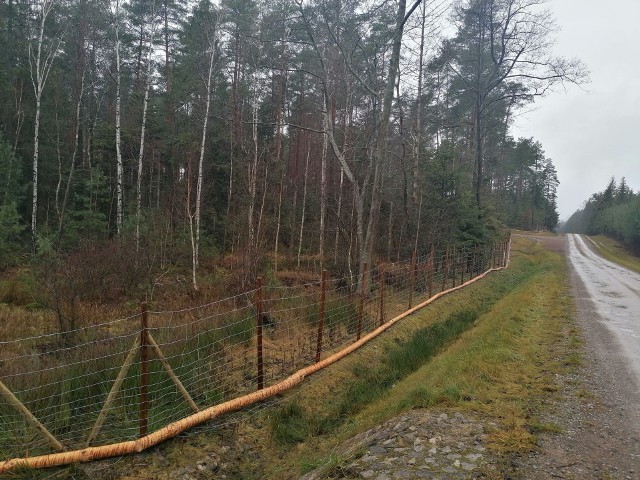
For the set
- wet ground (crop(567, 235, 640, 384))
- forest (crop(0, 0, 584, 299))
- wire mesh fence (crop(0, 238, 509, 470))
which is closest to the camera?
wire mesh fence (crop(0, 238, 509, 470))

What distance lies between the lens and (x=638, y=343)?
7445mm

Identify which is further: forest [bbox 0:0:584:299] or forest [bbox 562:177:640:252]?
forest [bbox 562:177:640:252]

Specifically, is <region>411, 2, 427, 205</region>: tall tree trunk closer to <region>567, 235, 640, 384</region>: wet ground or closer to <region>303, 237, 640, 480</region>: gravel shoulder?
<region>567, 235, 640, 384</region>: wet ground

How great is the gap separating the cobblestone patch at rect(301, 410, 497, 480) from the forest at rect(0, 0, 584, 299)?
343 inches

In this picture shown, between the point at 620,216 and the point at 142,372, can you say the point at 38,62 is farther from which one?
the point at 620,216

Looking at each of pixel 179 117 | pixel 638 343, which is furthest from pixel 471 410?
pixel 179 117

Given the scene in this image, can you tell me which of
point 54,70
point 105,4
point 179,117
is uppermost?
point 105,4

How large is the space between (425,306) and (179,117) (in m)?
18.6

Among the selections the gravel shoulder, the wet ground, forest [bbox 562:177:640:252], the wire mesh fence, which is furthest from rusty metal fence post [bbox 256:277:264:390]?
forest [bbox 562:177:640:252]

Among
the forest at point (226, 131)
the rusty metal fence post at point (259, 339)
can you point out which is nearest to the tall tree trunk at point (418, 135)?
the forest at point (226, 131)

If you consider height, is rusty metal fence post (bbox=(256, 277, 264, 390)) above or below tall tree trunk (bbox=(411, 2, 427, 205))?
below

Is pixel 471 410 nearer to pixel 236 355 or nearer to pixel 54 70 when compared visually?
pixel 236 355

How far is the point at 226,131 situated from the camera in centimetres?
2248

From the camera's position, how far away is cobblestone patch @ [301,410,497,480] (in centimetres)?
327
